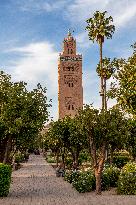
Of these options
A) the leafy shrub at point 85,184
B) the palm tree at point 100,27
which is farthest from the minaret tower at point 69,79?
the leafy shrub at point 85,184

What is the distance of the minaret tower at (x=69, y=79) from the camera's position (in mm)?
125000

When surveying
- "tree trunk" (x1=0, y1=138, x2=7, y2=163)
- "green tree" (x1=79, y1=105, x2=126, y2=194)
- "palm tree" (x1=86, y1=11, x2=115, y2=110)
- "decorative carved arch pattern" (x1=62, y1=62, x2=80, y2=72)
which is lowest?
"tree trunk" (x1=0, y1=138, x2=7, y2=163)

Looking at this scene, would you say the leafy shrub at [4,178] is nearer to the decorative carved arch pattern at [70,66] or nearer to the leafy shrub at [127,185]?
the leafy shrub at [127,185]

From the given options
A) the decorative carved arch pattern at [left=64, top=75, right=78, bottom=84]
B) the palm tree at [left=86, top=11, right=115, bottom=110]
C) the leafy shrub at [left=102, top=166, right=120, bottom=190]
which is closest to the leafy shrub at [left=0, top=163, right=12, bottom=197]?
the leafy shrub at [left=102, top=166, right=120, bottom=190]

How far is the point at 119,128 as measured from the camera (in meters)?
24.0

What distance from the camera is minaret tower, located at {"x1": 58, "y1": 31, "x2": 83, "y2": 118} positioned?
125 meters

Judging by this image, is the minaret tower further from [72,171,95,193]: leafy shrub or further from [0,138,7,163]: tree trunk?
[72,171,95,193]: leafy shrub

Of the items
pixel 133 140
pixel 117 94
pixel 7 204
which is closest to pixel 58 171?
pixel 133 140

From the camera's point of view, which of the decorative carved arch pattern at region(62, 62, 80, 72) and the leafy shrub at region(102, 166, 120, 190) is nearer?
the leafy shrub at region(102, 166, 120, 190)

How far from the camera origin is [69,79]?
129 m

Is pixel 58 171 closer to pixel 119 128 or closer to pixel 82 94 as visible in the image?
pixel 119 128

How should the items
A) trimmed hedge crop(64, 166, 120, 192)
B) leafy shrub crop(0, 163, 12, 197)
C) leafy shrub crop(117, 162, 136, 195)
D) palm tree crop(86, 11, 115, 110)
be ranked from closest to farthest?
leafy shrub crop(0, 163, 12, 197) → leafy shrub crop(117, 162, 136, 195) → trimmed hedge crop(64, 166, 120, 192) → palm tree crop(86, 11, 115, 110)

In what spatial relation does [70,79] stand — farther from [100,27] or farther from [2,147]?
[2,147]

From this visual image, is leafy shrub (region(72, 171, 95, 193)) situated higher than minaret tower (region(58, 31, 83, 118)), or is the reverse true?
minaret tower (region(58, 31, 83, 118))
